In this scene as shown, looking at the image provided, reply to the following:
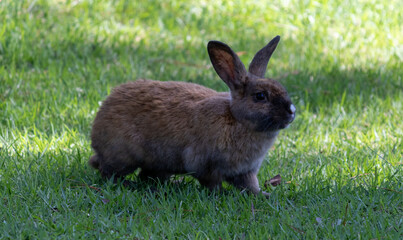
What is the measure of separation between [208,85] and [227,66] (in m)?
2.32

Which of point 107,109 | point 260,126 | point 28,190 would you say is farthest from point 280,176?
point 28,190

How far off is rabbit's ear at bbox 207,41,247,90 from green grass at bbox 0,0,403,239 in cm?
82

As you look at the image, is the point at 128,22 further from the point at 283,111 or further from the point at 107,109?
the point at 283,111

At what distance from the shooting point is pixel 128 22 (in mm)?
8648

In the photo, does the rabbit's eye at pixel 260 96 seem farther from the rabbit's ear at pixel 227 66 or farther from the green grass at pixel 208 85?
the green grass at pixel 208 85

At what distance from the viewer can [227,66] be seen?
4602 millimetres

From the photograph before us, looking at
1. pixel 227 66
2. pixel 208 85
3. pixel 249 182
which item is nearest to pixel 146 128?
pixel 227 66

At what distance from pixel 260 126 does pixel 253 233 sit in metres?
0.94

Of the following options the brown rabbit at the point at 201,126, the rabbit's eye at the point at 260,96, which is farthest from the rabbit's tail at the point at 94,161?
the rabbit's eye at the point at 260,96

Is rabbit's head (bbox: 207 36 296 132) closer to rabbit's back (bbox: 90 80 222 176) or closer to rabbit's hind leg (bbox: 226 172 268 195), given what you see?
rabbit's back (bbox: 90 80 222 176)

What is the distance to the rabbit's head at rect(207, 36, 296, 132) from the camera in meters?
4.34

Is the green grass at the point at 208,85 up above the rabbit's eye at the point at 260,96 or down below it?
below

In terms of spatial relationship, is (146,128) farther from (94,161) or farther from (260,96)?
(260,96)

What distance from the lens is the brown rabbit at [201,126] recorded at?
446 centimetres
